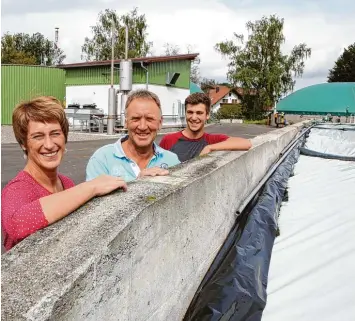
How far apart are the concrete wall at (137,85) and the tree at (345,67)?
38.2 meters

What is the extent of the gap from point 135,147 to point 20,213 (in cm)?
123

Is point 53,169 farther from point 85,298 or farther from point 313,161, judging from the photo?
point 313,161

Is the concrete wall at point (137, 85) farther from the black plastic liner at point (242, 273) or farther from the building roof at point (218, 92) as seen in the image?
the building roof at point (218, 92)

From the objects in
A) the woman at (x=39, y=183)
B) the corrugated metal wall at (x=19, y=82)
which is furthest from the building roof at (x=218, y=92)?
the woman at (x=39, y=183)

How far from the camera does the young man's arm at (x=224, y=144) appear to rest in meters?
3.89

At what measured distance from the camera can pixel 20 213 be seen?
151 cm

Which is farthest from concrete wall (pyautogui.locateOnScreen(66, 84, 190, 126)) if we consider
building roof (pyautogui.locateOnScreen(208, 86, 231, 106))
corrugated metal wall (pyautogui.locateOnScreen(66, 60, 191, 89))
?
building roof (pyautogui.locateOnScreen(208, 86, 231, 106))

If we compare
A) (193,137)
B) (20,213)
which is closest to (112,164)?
(20,213)

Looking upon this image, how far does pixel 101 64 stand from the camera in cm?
3020

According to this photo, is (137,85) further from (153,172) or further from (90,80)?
(153,172)

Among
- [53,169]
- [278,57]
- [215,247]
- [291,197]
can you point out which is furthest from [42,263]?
[278,57]

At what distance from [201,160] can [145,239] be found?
1.56 m

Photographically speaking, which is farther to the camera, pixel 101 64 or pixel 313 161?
pixel 101 64

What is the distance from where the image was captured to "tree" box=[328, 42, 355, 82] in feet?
202
